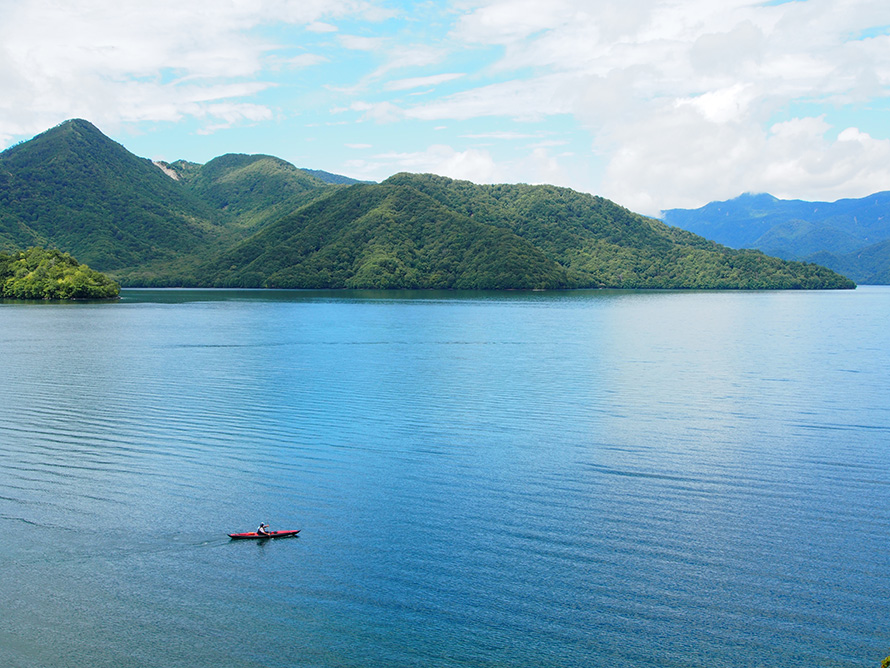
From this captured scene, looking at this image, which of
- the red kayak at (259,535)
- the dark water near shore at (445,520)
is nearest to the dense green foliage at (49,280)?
the dark water near shore at (445,520)

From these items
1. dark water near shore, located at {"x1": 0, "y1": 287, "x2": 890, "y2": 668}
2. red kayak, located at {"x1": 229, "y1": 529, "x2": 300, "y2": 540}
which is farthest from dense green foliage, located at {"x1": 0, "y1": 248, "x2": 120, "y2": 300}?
red kayak, located at {"x1": 229, "y1": 529, "x2": 300, "y2": 540}

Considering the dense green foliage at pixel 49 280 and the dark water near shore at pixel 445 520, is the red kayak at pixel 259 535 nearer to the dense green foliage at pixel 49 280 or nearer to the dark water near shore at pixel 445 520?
the dark water near shore at pixel 445 520

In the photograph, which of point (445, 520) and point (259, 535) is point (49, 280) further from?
point (445, 520)

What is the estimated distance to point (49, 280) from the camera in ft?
491

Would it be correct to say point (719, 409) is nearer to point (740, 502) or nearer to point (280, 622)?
point (740, 502)

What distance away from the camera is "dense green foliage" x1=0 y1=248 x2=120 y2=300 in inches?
5891

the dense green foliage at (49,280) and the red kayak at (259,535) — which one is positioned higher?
the dense green foliage at (49,280)

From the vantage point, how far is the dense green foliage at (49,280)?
491 feet

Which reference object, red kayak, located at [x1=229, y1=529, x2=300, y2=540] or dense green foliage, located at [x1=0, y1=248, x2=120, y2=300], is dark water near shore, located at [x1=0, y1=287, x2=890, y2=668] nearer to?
red kayak, located at [x1=229, y1=529, x2=300, y2=540]

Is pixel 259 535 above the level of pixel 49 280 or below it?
below

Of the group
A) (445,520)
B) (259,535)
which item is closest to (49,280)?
(259,535)

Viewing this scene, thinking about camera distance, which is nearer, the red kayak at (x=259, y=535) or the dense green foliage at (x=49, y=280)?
the red kayak at (x=259, y=535)

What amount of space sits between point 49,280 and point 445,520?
157m

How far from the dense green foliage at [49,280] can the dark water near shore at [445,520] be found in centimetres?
11636
